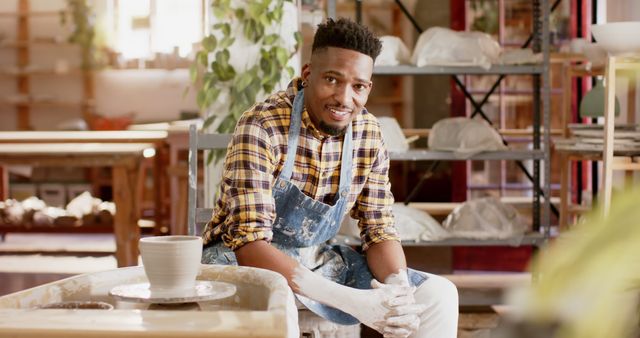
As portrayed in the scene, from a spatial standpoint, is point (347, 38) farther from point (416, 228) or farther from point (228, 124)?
point (416, 228)

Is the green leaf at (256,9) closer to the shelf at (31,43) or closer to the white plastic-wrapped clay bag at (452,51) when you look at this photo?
the white plastic-wrapped clay bag at (452,51)

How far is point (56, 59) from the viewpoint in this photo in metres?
9.61

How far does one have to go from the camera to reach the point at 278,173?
237 cm

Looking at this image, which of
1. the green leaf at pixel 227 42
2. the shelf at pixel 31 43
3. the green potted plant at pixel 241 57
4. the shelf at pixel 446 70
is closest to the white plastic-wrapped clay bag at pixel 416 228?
the shelf at pixel 446 70

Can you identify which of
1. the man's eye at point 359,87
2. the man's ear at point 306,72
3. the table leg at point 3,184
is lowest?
the table leg at point 3,184

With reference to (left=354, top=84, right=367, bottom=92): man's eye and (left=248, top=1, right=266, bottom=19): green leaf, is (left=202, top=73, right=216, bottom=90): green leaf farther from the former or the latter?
(left=354, top=84, right=367, bottom=92): man's eye

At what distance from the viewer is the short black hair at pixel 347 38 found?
92.9 inches

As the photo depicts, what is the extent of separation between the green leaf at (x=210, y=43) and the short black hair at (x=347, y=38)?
167 cm

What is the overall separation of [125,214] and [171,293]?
3783 mm

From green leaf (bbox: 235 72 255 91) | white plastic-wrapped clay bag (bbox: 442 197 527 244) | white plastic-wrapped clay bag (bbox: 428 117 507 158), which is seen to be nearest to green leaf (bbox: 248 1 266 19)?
green leaf (bbox: 235 72 255 91)

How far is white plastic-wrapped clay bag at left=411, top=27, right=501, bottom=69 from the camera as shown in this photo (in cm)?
403

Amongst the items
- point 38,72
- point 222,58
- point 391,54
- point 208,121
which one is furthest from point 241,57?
point 38,72

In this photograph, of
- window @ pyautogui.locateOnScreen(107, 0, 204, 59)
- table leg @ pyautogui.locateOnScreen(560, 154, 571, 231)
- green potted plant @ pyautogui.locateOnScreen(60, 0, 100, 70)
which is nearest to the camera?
table leg @ pyautogui.locateOnScreen(560, 154, 571, 231)

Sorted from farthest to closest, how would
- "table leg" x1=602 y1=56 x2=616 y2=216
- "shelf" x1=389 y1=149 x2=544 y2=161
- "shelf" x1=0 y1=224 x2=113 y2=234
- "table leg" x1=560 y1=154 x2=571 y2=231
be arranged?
"shelf" x1=0 y1=224 x2=113 y2=234 → "table leg" x1=560 y1=154 x2=571 y2=231 → "shelf" x1=389 y1=149 x2=544 y2=161 → "table leg" x1=602 y1=56 x2=616 y2=216
